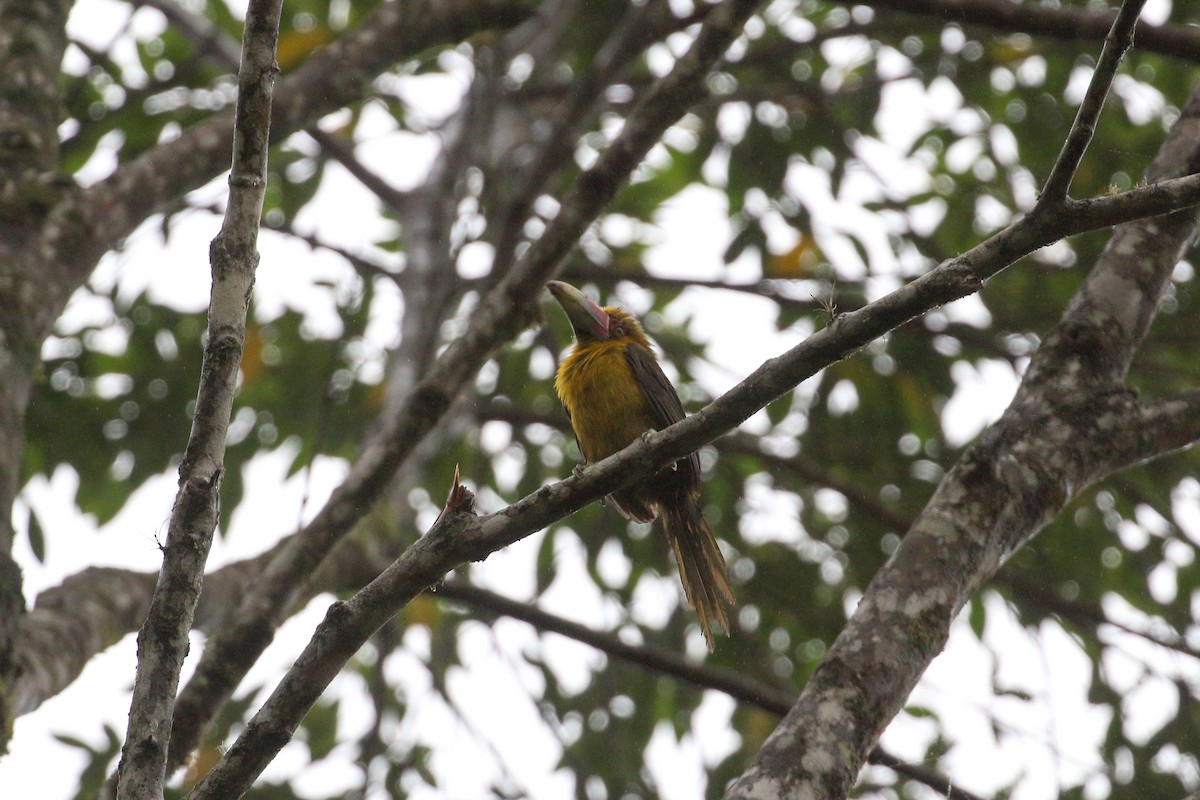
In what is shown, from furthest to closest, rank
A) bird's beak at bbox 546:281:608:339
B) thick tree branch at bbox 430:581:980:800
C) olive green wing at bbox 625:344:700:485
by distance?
bird's beak at bbox 546:281:608:339, olive green wing at bbox 625:344:700:485, thick tree branch at bbox 430:581:980:800

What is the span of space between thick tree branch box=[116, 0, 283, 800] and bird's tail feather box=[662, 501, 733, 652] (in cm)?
225

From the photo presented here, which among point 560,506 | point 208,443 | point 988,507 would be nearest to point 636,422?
point 988,507

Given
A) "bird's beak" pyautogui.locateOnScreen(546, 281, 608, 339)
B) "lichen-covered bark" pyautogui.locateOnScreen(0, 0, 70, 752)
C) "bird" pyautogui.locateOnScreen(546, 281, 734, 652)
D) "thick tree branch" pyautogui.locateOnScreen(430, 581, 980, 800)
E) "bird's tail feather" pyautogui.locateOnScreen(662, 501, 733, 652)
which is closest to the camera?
"lichen-covered bark" pyautogui.locateOnScreen(0, 0, 70, 752)

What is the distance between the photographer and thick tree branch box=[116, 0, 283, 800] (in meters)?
1.91

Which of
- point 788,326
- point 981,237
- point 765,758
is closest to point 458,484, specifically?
point 765,758

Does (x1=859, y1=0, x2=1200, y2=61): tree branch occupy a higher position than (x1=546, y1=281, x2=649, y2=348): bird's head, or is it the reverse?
(x1=859, y1=0, x2=1200, y2=61): tree branch

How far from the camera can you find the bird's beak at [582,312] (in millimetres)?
4707

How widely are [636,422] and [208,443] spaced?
2.65 metres

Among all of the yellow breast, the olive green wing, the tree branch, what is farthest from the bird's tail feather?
the tree branch

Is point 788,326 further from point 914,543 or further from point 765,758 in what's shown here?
point 765,758

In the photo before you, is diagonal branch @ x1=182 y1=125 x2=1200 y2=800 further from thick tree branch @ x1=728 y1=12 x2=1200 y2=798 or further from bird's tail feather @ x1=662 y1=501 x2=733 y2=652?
bird's tail feather @ x1=662 y1=501 x2=733 y2=652

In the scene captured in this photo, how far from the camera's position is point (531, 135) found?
23.5 feet

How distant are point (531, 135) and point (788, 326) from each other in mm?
2536

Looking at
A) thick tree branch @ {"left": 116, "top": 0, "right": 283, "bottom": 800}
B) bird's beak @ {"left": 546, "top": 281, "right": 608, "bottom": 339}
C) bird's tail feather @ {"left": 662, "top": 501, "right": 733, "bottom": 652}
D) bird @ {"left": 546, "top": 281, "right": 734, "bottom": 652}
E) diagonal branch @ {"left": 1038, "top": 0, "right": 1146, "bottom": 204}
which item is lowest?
thick tree branch @ {"left": 116, "top": 0, "right": 283, "bottom": 800}
